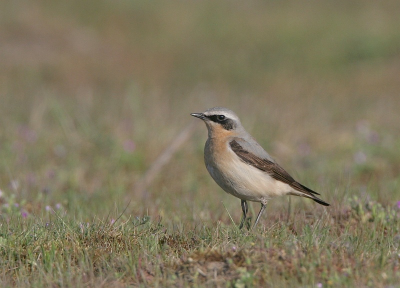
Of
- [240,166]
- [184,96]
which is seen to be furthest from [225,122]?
[184,96]

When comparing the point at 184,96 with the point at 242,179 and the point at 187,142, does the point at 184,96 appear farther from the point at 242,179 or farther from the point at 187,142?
the point at 242,179

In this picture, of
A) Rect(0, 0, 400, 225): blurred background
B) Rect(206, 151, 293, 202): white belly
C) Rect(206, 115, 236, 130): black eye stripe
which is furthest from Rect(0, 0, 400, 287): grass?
Rect(206, 115, 236, 130): black eye stripe

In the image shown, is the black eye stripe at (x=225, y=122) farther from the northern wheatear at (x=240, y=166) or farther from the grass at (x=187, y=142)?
the grass at (x=187, y=142)

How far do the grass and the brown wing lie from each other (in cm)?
34

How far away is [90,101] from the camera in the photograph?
12750 mm

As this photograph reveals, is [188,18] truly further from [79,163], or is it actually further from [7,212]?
[7,212]

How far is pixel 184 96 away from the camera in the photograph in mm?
14945

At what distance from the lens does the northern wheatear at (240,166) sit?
634cm

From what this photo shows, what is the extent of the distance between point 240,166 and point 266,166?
36 centimetres

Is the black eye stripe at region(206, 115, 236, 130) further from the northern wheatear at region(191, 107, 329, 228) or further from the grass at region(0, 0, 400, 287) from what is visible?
the grass at region(0, 0, 400, 287)

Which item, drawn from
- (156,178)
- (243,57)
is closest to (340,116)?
(156,178)

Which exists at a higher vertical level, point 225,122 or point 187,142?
point 225,122

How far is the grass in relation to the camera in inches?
180

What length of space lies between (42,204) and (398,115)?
8449mm
